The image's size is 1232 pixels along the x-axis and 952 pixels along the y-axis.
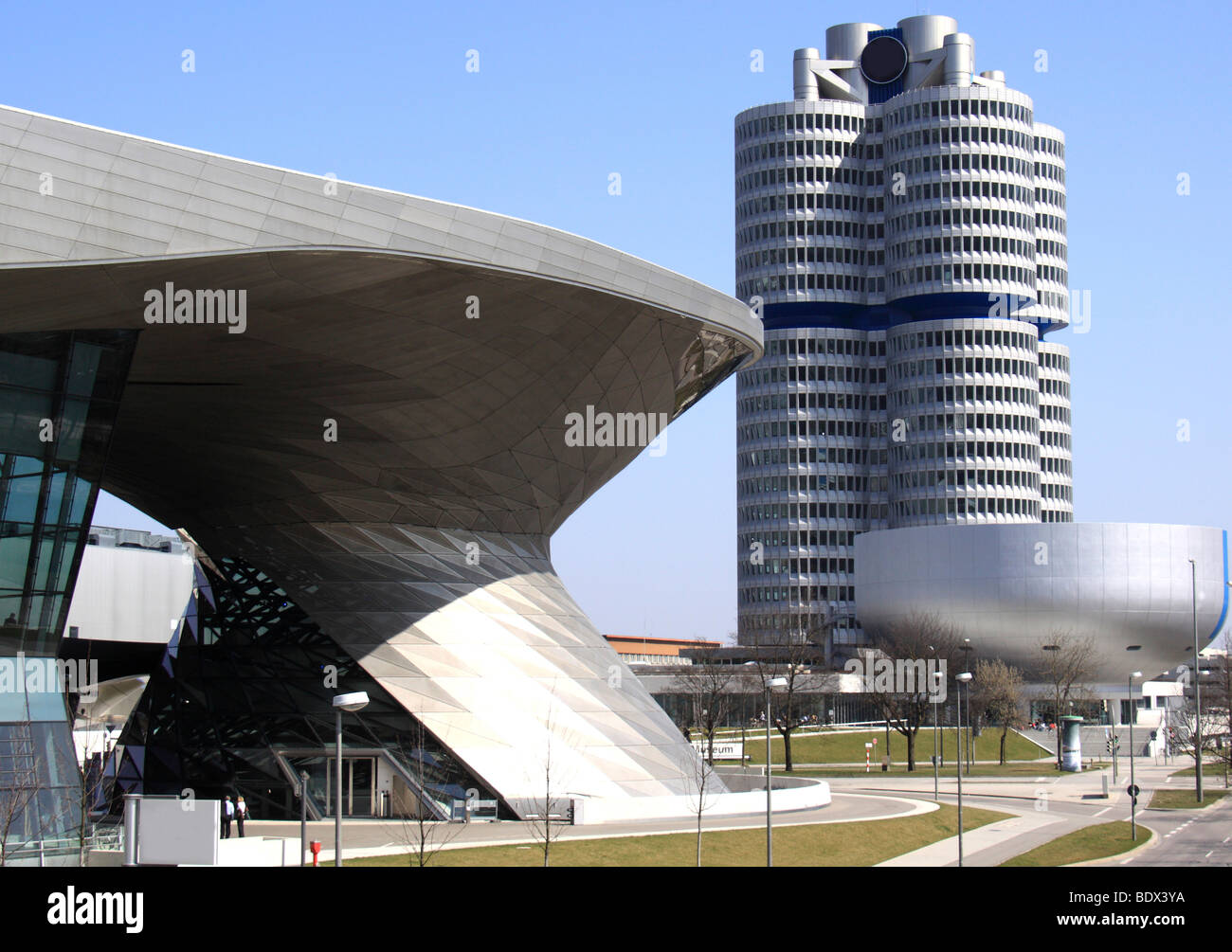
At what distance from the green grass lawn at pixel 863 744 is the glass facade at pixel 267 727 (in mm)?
39494

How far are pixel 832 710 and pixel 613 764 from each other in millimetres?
77325

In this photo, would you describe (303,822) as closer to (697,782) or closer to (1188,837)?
(697,782)

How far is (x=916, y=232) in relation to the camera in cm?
15625

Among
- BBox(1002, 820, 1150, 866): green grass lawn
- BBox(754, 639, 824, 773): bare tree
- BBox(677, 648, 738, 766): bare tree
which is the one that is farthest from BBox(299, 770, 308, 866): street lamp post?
BBox(677, 648, 738, 766): bare tree

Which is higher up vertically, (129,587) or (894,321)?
(894,321)

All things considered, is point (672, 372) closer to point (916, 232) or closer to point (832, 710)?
point (832, 710)

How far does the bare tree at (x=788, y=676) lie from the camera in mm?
74644

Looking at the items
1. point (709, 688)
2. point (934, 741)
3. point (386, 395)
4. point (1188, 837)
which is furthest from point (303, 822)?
point (709, 688)

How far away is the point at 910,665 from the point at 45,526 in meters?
74.4

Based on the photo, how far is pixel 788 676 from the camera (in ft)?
289

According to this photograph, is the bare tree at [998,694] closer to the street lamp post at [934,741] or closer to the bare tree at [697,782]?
the street lamp post at [934,741]

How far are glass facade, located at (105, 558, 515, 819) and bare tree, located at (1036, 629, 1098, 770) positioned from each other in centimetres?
7289

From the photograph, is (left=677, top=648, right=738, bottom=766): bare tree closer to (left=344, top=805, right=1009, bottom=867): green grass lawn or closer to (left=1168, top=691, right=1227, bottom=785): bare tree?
(left=1168, top=691, right=1227, bottom=785): bare tree
